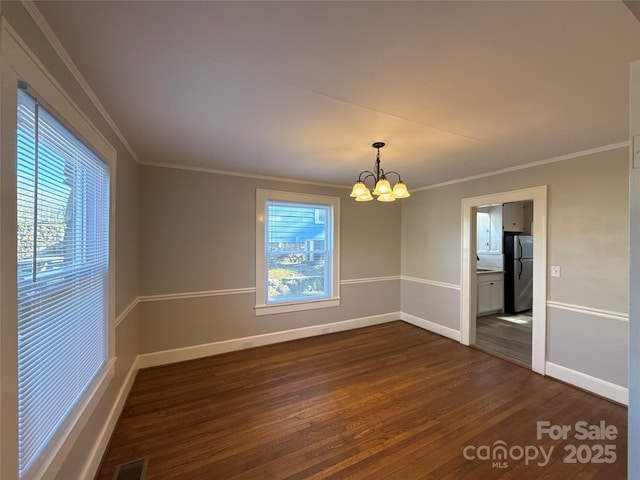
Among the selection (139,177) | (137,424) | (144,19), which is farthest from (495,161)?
(137,424)

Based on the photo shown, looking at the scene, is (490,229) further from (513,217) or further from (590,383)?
(590,383)

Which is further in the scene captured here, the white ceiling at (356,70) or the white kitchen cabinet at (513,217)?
the white kitchen cabinet at (513,217)

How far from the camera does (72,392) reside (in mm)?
1471

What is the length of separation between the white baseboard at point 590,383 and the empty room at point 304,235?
20mm

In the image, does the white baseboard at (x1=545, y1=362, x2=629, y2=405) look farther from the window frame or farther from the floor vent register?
the window frame

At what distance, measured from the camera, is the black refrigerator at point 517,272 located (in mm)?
5684

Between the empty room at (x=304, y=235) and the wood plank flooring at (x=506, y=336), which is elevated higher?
the empty room at (x=304, y=235)

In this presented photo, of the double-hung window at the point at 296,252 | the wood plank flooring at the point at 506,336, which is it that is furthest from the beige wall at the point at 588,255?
the double-hung window at the point at 296,252

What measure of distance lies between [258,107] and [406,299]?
4.18 metres

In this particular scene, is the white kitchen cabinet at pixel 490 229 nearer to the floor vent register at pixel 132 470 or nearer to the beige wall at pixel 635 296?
the beige wall at pixel 635 296

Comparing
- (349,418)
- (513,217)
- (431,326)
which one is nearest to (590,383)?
(431,326)

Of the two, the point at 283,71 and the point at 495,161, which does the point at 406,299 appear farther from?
the point at 283,71

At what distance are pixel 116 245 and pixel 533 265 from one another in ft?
13.9

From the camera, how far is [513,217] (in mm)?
5879
